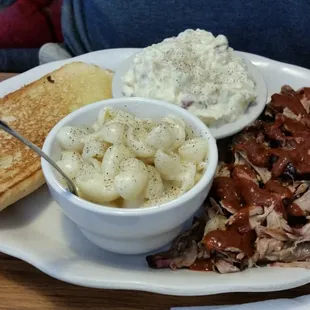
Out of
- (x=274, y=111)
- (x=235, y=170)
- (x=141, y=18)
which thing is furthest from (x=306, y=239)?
(x=141, y=18)

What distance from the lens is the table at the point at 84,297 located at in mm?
1223

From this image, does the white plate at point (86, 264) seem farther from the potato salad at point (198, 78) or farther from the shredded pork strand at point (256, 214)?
the potato salad at point (198, 78)

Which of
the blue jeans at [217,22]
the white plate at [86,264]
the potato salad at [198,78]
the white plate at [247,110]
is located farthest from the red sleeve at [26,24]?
the white plate at [86,264]

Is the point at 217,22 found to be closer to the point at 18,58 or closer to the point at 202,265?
the point at 18,58

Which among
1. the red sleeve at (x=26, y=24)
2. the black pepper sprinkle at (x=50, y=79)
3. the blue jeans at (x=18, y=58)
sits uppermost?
the black pepper sprinkle at (x=50, y=79)

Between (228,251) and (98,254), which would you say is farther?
(98,254)

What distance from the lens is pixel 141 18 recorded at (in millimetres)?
2035

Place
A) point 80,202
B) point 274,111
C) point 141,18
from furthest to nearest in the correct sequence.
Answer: point 141,18, point 274,111, point 80,202

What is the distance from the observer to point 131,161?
114 cm

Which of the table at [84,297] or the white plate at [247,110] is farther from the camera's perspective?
the white plate at [247,110]

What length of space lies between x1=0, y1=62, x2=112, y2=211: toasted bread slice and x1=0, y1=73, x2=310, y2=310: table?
20 cm

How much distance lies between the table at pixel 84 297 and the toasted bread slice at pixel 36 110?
0.20 m

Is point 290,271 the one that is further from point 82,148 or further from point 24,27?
point 24,27

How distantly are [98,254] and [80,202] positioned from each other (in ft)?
0.71
